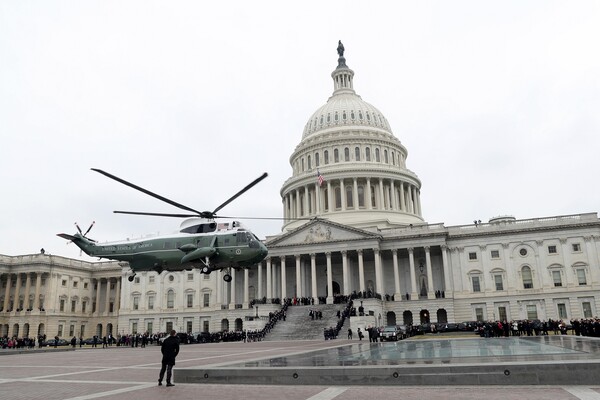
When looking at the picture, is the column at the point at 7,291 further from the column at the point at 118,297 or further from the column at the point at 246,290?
the column at the point at 246,290

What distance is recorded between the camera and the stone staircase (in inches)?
2293

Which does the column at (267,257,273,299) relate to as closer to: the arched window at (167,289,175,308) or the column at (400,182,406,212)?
the arched window at (167,289,175,308)

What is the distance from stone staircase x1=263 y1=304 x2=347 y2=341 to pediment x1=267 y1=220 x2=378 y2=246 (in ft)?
35.4

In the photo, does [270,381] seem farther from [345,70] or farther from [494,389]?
[345,70]

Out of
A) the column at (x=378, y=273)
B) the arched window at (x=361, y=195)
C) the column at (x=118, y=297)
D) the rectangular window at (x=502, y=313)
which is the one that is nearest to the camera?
the rectangular window at (x=502, y=313)

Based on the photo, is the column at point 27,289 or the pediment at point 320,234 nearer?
the pediment at point 320,234

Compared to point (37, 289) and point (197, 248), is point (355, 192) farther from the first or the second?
point (197, 248)

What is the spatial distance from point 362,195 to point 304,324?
34.9 metres

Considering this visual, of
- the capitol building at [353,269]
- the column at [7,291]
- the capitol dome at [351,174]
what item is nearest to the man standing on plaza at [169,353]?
the capitol building at [353,269]

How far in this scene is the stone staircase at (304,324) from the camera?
58250mm

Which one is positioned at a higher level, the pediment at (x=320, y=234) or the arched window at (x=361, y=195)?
the arched window at (x=361, y=195)

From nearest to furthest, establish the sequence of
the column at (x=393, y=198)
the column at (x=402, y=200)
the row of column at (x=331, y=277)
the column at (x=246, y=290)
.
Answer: the row of column at (x=331, y=277)
the column at (x=246, y=290)
the column at (x=393, y=198)
the column at (x=402, y=200)

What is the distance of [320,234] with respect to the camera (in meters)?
76.0

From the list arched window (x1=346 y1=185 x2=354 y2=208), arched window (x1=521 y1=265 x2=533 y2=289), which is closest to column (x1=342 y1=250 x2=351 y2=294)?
arched window (x1=346 y1=185 x2=354 y2=208)
